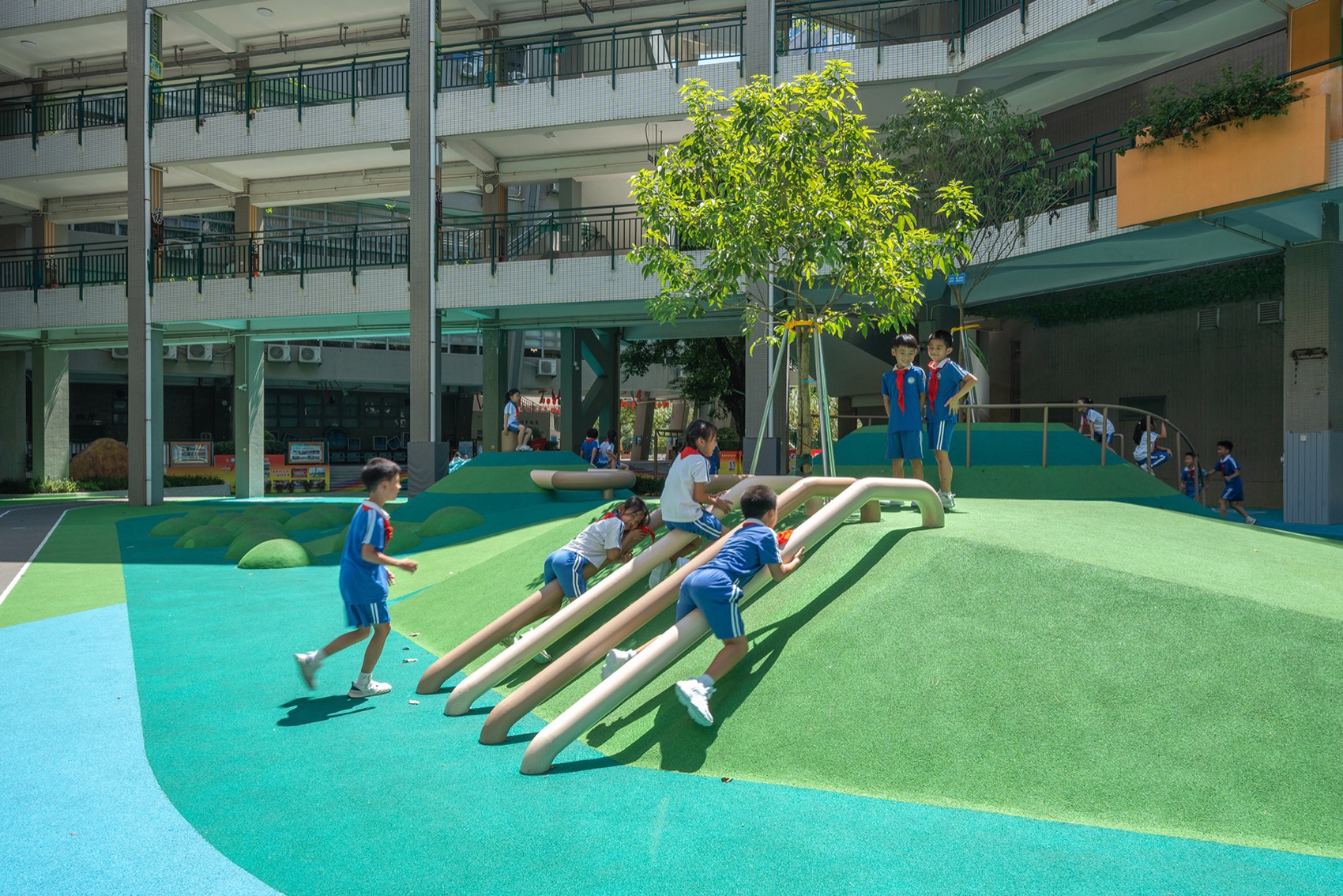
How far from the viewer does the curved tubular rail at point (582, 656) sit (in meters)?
5.61

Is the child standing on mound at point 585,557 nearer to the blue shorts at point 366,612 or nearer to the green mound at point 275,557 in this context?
the blue shorts at point 366,612

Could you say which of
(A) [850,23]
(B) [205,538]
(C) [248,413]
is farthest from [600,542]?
(C) [248,413]

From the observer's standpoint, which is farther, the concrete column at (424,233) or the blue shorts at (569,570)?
the concrete column at (424,233)

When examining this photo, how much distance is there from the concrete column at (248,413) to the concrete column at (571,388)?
914 centimetres

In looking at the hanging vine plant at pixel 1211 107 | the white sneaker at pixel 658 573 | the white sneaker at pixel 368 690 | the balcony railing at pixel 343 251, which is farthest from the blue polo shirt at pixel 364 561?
the balcony railing at pixel 343 251

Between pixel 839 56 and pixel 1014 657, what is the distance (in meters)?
A: 17.1

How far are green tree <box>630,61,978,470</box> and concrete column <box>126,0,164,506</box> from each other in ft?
60.8

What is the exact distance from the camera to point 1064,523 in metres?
8.70

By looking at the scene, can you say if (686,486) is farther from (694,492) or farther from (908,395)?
(908,395)

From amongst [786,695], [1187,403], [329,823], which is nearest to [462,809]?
[329,823]

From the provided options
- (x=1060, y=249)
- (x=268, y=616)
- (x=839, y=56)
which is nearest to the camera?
(x=268, y=616)

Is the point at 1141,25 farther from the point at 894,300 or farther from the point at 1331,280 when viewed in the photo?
the point at 894,300

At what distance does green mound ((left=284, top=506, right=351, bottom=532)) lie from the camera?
16734 millimetres

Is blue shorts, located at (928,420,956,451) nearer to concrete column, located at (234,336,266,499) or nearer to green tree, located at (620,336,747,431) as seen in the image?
green tree, located at (620,336,747,431)
